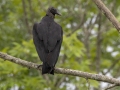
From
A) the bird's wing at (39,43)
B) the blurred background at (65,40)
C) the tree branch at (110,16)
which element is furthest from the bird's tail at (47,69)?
the blurred background at (65,40)

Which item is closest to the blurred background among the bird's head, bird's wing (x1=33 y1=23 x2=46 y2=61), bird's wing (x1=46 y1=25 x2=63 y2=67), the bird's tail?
the bird's head

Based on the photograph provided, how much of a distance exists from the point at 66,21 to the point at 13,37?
3.66 feet

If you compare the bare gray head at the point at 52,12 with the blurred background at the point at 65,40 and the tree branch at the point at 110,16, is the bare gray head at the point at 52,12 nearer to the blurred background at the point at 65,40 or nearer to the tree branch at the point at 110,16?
the blurred background at the point at 65,40

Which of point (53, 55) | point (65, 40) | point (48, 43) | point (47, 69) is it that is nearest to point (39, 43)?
point (48, 43)

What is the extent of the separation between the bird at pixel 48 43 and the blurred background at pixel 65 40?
1266 mm

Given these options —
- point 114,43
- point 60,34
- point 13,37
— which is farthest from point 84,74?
point 114,43

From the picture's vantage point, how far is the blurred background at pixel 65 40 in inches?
234

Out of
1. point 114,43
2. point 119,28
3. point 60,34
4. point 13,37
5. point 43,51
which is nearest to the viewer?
→ point 119,28

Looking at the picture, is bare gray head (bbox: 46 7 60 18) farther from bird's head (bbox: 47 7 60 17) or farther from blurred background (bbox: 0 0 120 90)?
blurred background (bbox: 0 0 120 90)

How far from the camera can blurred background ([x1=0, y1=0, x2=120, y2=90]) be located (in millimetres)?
5938

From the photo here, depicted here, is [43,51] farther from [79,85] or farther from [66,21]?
[66,21]

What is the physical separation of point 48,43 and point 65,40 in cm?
159

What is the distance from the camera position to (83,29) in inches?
299

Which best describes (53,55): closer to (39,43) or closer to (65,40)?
(39,43)
